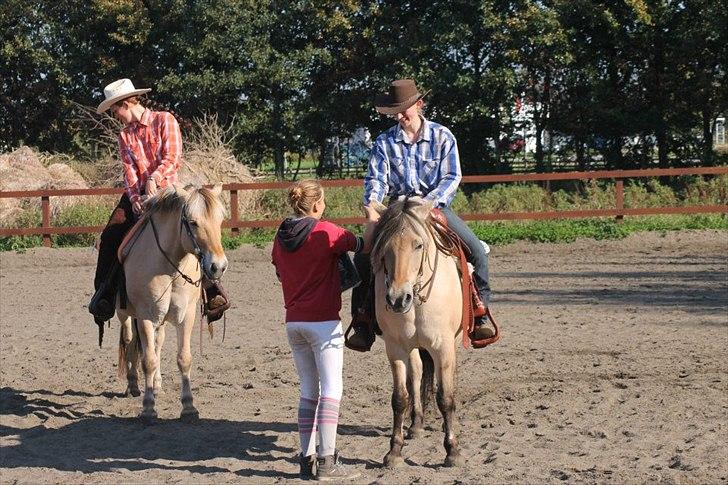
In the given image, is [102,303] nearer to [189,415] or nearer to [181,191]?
[189,415]

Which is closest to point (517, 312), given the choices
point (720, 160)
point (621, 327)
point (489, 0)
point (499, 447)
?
point (621, 327)

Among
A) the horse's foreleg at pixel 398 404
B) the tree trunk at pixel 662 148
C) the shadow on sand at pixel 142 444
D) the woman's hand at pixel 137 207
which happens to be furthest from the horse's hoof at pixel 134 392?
the tree trunk at pixel 662 148

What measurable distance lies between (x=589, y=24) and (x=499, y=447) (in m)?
23.0

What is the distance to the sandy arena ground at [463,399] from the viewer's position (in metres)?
6.29

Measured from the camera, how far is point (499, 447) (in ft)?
21.6

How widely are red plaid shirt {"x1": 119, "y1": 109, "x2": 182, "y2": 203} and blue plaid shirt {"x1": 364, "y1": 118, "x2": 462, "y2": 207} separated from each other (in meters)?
1.94

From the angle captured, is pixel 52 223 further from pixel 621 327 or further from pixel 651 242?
pixel 621 327

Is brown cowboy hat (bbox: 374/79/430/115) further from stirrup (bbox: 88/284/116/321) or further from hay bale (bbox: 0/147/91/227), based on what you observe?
hay bale (bbox: 0/147/91/227)

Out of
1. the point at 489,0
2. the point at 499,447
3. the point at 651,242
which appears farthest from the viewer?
the point at 489,0

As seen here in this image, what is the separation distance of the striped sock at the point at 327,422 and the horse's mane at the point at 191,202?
1756 mm

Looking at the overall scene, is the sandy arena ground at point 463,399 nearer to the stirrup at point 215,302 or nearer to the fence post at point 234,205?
the stirrup at point 215,302

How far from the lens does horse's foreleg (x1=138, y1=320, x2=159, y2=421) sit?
7.65 m

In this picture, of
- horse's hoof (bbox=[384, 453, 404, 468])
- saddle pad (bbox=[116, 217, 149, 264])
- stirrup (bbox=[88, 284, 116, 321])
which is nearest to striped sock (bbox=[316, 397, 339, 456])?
horse's hoof (bbox=[384, 453, 404, 468])


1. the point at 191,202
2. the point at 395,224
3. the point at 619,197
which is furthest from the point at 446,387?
the point at 619,197
